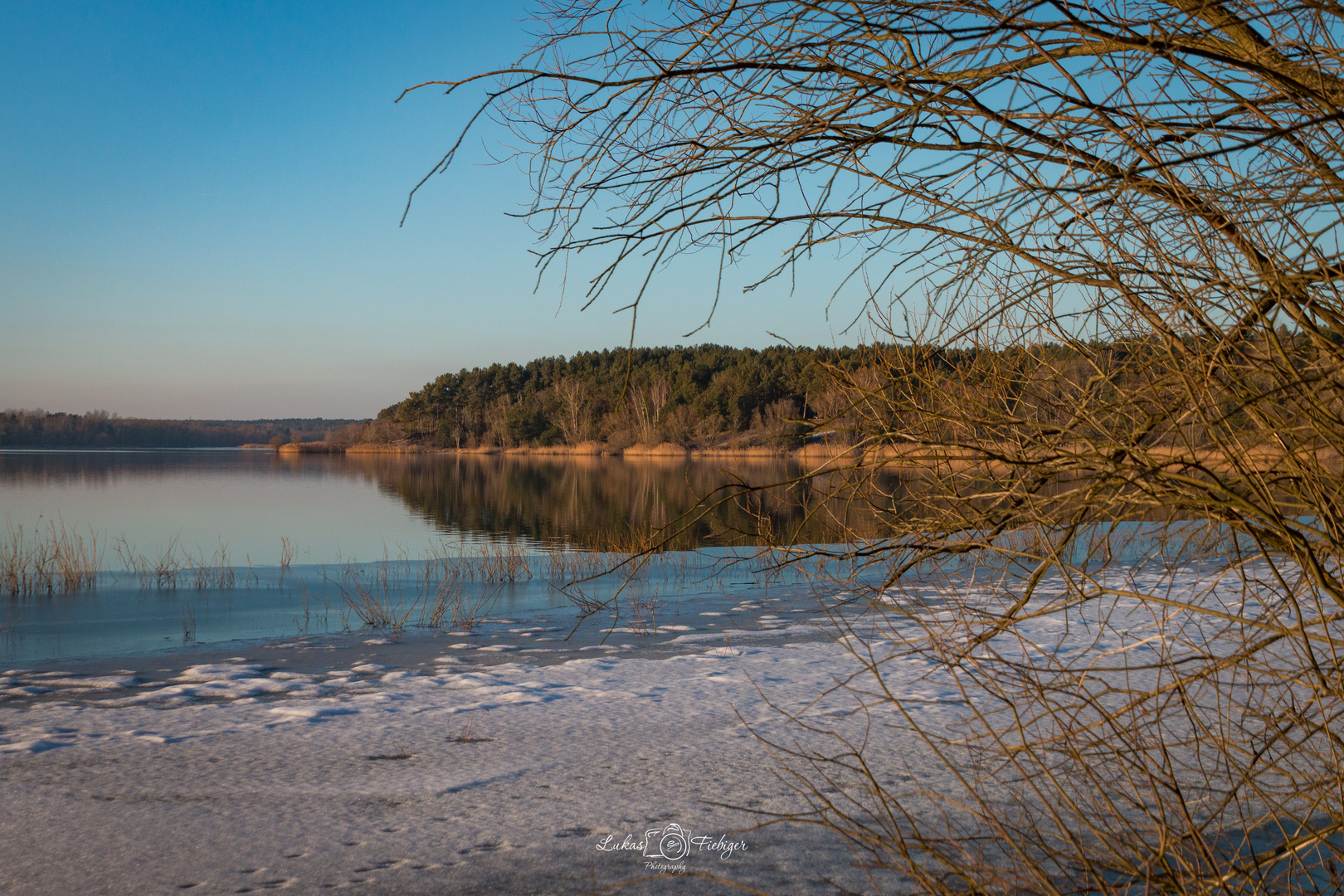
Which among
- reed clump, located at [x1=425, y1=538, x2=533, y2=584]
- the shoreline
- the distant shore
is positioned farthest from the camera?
the distant shore

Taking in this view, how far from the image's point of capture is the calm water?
918 centimetres

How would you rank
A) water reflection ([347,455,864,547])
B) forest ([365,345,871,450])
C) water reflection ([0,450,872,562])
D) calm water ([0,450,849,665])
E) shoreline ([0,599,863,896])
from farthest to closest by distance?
forest ([365,345,871,450])
water reflection ([347,455,864,547])
water reflection ([0,450,872,562])
calm water ([0,450,849,665])
shoreline ([0,599,863,896])

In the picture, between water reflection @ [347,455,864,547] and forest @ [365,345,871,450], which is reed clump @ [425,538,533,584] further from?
forest @ [365,345,871,450]

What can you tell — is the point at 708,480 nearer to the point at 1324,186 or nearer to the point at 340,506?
the point at 340,506

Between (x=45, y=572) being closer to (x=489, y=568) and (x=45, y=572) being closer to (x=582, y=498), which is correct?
(x=489, y=568)

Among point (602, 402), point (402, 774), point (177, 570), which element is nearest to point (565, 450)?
point (602, 402)

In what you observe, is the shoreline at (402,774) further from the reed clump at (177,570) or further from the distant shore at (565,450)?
the distant shore at (565,450)

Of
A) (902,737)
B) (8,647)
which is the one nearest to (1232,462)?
(902,737)

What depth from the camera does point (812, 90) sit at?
197 cm

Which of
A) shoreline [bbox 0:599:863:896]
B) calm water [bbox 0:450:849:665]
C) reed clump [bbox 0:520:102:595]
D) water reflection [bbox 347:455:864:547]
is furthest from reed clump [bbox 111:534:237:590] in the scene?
water reflection [bbox 347:455:864:547]

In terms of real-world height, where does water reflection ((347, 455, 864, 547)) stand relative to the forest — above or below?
below

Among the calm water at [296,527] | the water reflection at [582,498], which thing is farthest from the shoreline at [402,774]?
the water reflection at [582,498]

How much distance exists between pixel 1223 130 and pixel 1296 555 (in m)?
0.89

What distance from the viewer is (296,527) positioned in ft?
68.2
